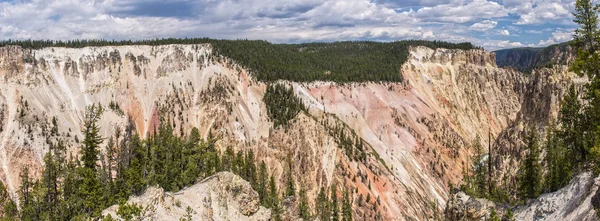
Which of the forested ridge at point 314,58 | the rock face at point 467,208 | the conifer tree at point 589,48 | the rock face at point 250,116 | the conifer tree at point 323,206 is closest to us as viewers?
the conifer tree at point 589,48

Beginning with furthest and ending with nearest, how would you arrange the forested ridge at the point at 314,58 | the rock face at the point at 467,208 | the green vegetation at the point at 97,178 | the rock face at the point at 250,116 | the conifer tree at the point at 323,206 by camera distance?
the forested ridge at the point at 314,58, the rock face at the point at 250,116, the conifer tree at the point at 323,206, the green vegetation at the point at 97,178, the rock face at the point at 467,208

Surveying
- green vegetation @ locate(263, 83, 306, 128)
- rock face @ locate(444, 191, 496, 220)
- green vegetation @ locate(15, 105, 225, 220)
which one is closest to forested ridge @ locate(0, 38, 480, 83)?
green vegetation @ locate(263, 83, 306, 128)

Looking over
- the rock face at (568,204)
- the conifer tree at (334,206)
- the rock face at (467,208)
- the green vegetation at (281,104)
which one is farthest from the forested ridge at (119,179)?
the rock face at (568,204)

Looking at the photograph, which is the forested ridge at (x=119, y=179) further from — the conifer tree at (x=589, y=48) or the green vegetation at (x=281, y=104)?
the conifer tree at (x=589, y=48)

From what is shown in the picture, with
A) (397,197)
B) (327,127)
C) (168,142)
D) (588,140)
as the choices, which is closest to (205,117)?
(327,127)

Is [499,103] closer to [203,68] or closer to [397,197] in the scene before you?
[397,197]

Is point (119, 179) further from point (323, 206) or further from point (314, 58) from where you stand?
point (314, 58)
